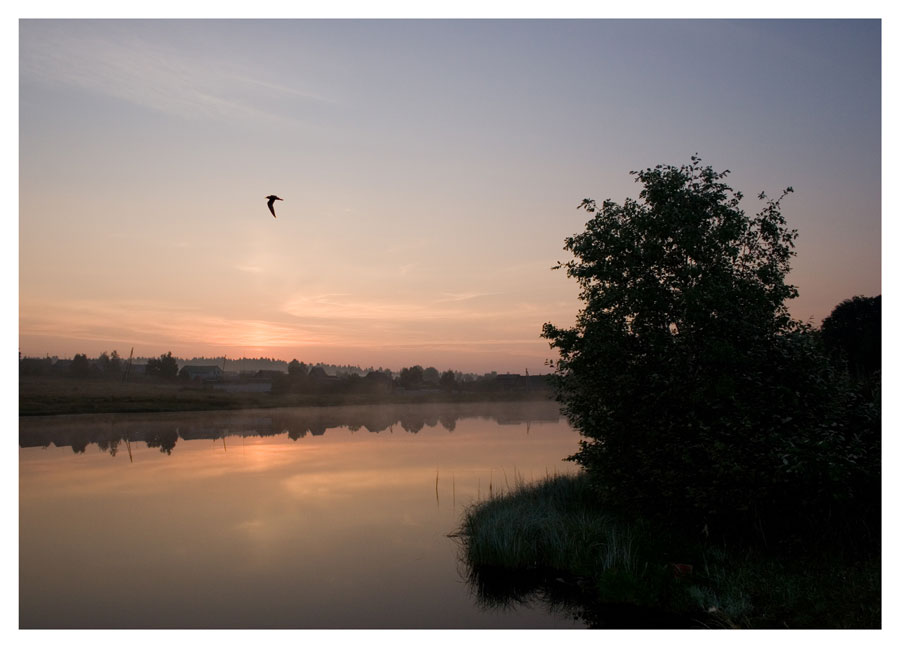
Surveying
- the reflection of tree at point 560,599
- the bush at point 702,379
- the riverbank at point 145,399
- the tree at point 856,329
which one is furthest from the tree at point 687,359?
the riverbank at point 145,399

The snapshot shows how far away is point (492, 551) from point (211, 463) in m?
30.2

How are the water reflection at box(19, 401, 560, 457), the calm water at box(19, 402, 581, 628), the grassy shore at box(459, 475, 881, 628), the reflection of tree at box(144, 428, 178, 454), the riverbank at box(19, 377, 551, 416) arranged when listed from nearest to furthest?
1. the grassy shore at box(459, 475, 881, 628)
2. the calm water at box(19, 402, 581, 628)
3. the reflection of tree at box(144, 428, 178, 454)
4. the water reflection at box(19, 401, 560, 457)
5. the riverbank at box(19, 377, 551, 416)

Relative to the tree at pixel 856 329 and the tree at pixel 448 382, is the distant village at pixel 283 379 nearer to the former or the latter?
the tree at pixel 448 382

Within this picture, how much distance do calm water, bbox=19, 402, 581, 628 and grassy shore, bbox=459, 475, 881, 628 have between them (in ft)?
3.57

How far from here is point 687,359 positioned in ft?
60.3

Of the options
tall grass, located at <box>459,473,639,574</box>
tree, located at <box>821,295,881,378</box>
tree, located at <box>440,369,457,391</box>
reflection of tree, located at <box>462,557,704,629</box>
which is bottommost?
reflection of tree, located at <box>462,557,704,629</box>

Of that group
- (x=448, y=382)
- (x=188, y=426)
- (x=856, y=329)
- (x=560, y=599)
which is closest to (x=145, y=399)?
(x=188, y=426)

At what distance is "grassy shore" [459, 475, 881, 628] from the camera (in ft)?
42.4

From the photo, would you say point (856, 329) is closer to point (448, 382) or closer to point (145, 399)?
point (145, 399)

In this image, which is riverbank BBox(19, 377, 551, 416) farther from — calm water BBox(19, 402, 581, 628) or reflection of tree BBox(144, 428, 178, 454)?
calm water BBox(19, 402, 581, 628)

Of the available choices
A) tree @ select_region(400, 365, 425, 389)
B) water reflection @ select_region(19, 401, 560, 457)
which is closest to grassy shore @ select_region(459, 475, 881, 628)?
water reflection @ select_region(19, 401, 560, 457)

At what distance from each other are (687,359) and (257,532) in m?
16.4

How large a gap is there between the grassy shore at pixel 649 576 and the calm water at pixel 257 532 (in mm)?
1087
